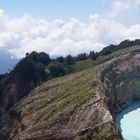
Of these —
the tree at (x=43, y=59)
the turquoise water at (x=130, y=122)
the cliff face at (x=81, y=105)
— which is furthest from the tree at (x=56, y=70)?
the turquoise water at (x=130, y=122)

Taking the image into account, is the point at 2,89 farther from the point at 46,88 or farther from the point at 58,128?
the point at 58,128

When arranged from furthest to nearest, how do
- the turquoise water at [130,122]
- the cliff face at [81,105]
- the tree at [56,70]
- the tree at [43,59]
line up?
the tree at [43,59] → the tree at [56,70] → the turquoise water at [130,122] → the cliff face at [81,105]

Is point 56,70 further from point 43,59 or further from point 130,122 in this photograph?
point 130,122

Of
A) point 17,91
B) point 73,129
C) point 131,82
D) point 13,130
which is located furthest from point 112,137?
point 17,91

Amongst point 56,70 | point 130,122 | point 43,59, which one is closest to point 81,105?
point 130,122

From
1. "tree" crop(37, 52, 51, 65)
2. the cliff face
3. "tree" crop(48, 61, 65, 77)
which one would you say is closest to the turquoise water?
the cliff face

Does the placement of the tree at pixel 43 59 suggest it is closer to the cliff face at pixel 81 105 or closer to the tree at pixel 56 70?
the tree at pixel 56 70

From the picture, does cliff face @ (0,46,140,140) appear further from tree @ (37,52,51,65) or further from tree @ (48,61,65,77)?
tree @ (37,52,51,65)
